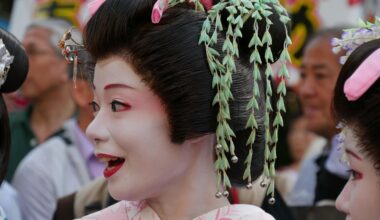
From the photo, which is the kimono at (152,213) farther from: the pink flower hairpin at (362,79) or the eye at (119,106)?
the pink flower hairpin at (362,79)

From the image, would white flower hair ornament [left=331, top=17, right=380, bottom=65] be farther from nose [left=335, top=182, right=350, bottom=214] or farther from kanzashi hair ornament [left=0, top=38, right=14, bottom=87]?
kanzashi hair ornament [left=0, top=38, right=14, bottom=87]

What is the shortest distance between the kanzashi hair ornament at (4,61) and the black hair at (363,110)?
3.53 feet

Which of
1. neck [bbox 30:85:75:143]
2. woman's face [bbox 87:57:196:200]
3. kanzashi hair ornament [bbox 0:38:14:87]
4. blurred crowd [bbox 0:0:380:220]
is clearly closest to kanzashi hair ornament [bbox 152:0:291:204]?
woman's face [bbox 87:57:196:200]

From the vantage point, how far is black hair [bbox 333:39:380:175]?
116 inches

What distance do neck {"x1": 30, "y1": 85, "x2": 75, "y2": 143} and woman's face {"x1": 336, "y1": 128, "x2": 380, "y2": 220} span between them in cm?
375

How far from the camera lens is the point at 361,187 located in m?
2.98

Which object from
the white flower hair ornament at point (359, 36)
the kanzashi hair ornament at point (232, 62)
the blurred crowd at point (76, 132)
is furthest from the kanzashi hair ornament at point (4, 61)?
the white flower hair ornament at point (359, 36)

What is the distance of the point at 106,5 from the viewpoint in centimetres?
302

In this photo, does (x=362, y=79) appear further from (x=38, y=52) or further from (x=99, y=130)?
(x=38, y=52)

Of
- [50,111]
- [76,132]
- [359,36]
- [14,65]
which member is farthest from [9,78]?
[50,111]

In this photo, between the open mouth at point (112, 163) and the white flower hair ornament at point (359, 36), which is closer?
the open mouth at point (112, 163)

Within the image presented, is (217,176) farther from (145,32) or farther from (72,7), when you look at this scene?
(72,7)

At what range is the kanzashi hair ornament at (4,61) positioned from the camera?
10.9 feet

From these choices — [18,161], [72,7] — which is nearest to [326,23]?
[72,7]
